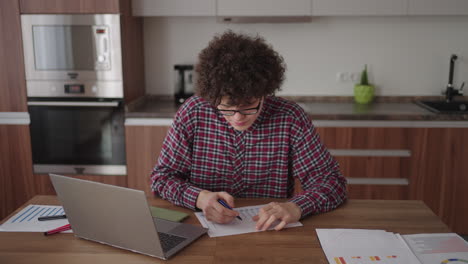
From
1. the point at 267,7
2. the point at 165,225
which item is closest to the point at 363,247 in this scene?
the point at 165,225

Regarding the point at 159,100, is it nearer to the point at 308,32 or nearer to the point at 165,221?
the point at 308,32

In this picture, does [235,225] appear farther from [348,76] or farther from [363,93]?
[348,76]

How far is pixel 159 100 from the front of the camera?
3.56 m

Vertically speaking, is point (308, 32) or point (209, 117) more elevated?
point (308, 32)

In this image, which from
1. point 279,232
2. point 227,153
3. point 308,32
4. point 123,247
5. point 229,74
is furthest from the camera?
point 308,32

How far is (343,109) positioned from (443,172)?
76cm

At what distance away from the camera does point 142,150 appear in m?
3.02

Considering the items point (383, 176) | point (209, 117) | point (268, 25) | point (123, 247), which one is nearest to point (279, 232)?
Result: point (123, 247)

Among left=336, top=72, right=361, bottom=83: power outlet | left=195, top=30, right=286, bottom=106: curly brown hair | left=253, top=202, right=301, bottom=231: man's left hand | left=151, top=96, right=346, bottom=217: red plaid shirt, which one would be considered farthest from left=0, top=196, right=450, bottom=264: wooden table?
left=336, top=72, right=361, bottom=83: power outlet

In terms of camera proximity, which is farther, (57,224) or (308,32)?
(308,32)

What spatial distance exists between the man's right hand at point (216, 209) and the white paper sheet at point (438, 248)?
53 cm

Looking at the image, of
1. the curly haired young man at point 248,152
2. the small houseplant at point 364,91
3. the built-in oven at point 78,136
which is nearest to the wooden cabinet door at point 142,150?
the built-in oven at point 78,136

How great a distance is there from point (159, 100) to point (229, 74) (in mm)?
2142

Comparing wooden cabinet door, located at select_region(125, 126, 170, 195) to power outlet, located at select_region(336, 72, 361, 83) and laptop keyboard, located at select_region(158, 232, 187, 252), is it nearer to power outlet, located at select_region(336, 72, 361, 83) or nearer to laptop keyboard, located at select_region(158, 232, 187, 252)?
power outlet, located at select_region(336, 72, 361, 83)
